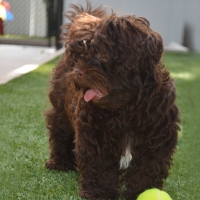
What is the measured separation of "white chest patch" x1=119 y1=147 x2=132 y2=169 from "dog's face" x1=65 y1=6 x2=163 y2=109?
0.40m

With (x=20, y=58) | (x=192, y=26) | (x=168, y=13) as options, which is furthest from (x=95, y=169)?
(x=192, y=26)

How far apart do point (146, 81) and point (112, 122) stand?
363 millimetres

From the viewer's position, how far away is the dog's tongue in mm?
2879

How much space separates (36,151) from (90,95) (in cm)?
157

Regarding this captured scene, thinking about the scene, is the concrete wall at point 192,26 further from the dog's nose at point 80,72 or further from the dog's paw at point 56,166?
the dog's nose at point 80,72

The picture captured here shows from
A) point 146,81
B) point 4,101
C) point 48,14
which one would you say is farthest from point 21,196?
point 48,14

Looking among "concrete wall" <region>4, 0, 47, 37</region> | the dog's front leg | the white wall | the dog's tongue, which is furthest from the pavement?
the dog's tongue

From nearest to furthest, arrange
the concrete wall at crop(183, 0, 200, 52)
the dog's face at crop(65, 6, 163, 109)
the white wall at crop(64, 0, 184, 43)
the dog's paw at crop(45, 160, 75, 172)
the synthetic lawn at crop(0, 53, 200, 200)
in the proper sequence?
the dog's face at crop(65, 6, 163, 109)
the synthetic lawn at crop(0, 53, 200, 200)
the dog's paw at crop(45, 160, 75, 172)
the white wall at crop(64, 0, 184, 43)
the concrete wall at crop(183, 0, 200, 52)

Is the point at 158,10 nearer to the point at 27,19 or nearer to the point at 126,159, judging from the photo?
the point at 27,19

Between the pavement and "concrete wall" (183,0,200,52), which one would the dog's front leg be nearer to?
the pavement

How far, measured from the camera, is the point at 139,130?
3086 millimetres

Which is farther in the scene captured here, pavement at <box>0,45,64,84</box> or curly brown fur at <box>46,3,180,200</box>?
pavement at <box>0,45,64,84</box>

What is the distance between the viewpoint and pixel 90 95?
2.90 meters

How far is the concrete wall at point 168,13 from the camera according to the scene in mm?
12852
